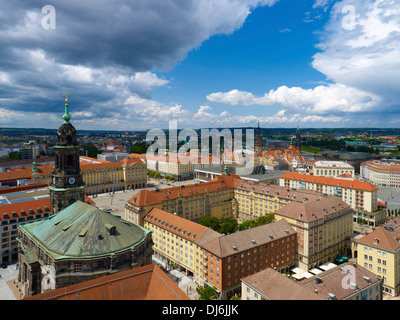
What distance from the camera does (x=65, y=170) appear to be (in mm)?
56688

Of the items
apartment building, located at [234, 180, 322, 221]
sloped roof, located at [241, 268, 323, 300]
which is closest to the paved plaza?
apartment building, located at [234, 180, 322, 221]

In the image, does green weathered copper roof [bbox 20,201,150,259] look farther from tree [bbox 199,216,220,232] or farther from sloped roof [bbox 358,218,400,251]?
sloped roof [bbox 358,218,400,251]

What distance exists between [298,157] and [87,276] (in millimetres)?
183396

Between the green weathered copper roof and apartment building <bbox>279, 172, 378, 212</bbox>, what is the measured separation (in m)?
86.2

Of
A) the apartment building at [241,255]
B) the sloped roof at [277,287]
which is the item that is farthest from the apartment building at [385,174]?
the sloped roof at [277,287]

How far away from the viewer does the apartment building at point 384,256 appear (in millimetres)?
52938

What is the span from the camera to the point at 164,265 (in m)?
65.1

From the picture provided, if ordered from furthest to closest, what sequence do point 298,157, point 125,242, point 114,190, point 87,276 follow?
point 298,157
point 114,190
point 125,242
point 87,276

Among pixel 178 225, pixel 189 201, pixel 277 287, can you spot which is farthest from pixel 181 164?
pixel 277 287

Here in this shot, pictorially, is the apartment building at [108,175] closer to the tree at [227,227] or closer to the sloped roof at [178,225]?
the sloped roof at [178,225]

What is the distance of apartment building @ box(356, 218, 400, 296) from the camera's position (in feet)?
174

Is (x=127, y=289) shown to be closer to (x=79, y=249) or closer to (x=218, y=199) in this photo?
(x=79, y=249)
